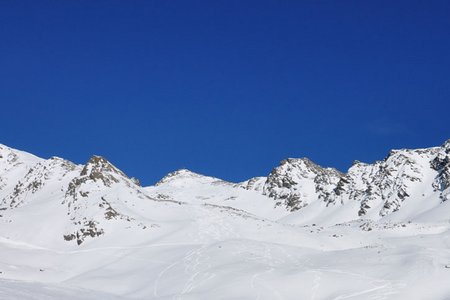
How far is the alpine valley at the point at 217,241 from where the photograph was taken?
27453 millimetres

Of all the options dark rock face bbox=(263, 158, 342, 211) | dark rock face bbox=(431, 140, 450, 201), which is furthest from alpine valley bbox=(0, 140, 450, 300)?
dark rock face bbox=(263, 158, 342, 211)

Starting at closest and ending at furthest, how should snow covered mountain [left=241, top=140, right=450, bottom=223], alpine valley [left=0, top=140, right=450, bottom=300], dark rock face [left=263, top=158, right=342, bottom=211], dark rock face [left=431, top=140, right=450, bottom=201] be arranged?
1. alpine valley [left=0, top=140, right=450, bottom=300]
2. dark rock face [left=431, top=140, right=450, bottom=201]
3. snow covered mountain [left=241, top=140, right=450, bottom=223]
4. dark rock face [left=263, top=158, right=342, bottom=211]

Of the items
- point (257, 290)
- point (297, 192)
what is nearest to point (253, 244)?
point (257, 290)

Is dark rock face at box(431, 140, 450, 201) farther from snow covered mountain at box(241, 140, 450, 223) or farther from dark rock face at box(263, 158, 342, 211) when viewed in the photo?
dark rock face at box(263, 158, 342, 211)

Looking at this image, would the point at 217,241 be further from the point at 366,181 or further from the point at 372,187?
the point at 366,181

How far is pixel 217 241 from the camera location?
46.3 meters

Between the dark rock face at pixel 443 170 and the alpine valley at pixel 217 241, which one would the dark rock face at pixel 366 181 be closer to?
the dark rock face at pixel 443 170

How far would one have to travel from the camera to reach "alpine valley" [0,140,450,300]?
27453 mm

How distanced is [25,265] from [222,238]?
57.8ft

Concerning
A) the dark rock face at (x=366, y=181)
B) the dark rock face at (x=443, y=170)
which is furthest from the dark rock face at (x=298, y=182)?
the dark rock face at (x=443, y=170)

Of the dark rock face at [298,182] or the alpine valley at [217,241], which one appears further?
the dark rock face at [298,182]

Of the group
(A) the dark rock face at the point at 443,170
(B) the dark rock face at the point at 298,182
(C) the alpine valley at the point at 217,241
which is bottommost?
(C) the alpine valley at the point at 217,241

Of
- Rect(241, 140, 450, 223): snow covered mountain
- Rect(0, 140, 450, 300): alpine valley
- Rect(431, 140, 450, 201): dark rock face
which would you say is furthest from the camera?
Rect(241, 140, 450, 223): snow covered mountain

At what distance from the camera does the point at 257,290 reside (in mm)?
27578
